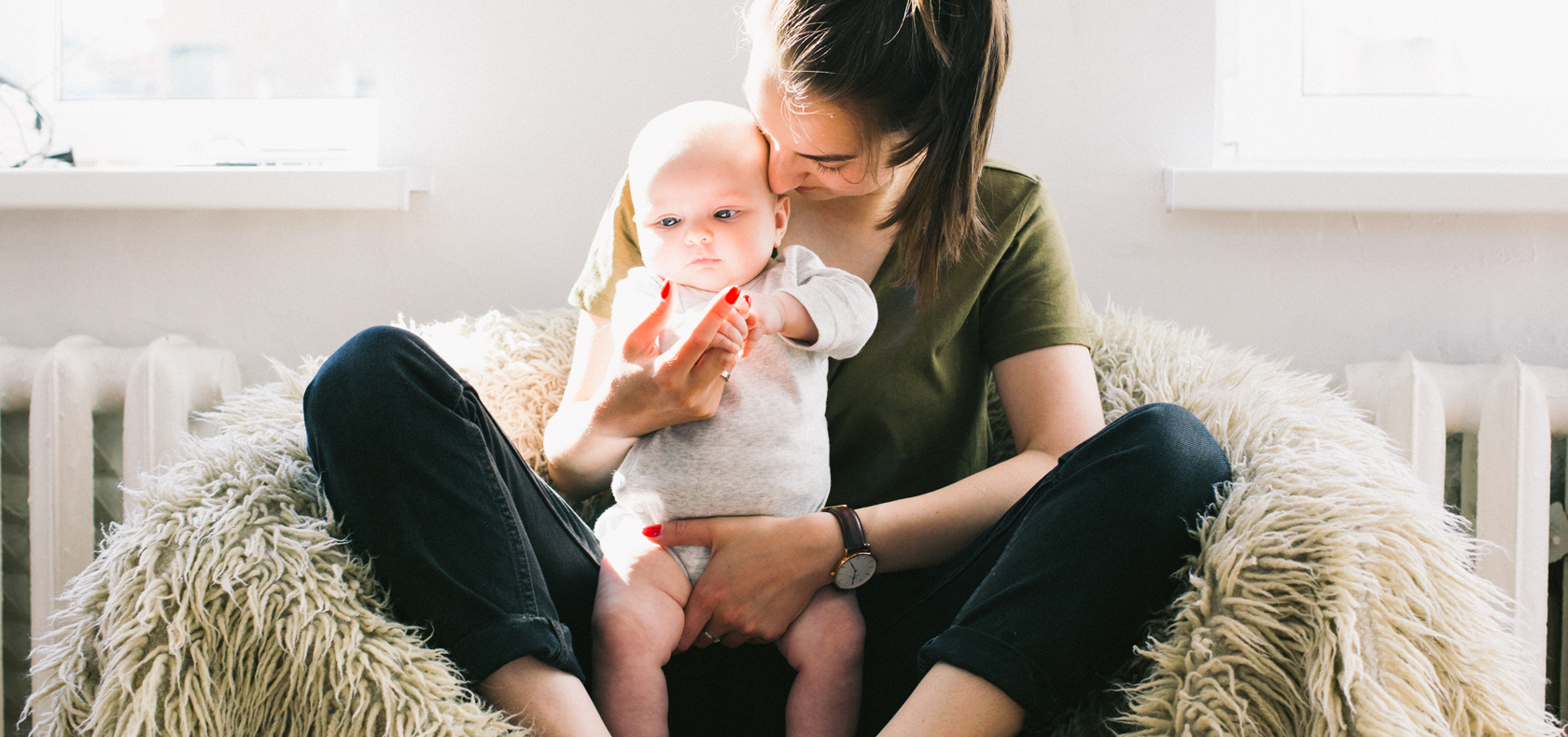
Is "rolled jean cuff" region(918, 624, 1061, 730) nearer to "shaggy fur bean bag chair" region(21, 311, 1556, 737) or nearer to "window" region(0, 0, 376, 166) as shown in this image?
"shaggy fur bean bag chair" region(21, 311, 1556, 737)

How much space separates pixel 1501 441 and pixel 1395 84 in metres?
0.59

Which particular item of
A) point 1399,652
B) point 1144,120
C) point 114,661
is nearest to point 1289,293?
point 1144,120

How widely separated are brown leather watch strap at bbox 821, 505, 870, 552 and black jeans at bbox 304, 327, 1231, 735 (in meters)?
0.13

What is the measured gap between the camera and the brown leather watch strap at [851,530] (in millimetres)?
861

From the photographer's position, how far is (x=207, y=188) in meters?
1.38

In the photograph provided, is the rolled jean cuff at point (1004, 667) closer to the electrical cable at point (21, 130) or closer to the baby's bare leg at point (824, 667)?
the baby's bare leg at point (824, 667)

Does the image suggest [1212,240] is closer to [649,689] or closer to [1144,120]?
[1144,120]

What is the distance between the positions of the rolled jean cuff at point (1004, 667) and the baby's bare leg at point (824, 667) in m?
0.12

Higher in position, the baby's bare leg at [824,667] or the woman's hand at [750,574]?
the woman's hand at [750,574]

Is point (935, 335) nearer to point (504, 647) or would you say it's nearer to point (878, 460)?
point (878, 460)

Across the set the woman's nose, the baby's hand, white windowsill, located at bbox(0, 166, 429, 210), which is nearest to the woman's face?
the woman's nose

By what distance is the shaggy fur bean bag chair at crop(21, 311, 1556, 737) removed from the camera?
0.67 metres

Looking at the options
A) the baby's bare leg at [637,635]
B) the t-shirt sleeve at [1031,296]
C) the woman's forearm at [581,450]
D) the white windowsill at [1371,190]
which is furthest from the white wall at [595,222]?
the baby's bare leg at [637,635]

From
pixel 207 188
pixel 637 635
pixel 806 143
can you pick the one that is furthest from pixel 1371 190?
pixel 207 188
